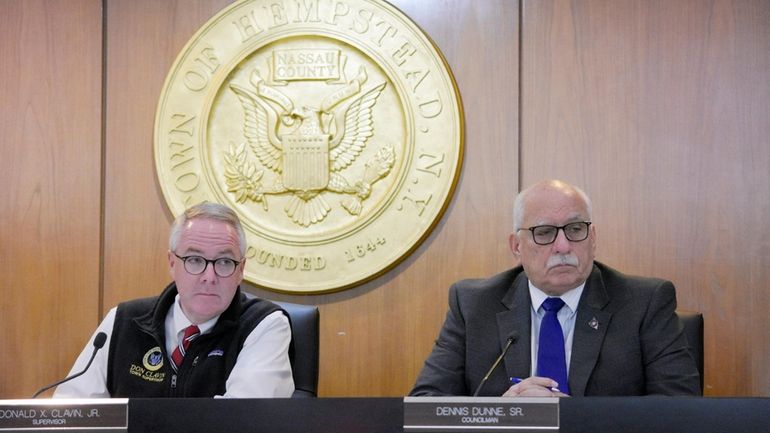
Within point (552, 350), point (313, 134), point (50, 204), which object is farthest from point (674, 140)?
point (50, 204)

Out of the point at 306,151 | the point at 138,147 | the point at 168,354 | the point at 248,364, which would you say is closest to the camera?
the point at 248,364

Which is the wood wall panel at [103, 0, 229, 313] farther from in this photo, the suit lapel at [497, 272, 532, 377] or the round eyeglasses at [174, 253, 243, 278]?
the suit lapel at [497, 272, 532, 377]

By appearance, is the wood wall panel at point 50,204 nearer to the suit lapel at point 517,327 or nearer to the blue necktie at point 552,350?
the suit lapel at point 517,327

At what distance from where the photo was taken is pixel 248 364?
244cm

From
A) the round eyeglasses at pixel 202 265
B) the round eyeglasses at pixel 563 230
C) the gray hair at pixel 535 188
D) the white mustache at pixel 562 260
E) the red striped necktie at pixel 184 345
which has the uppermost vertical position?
the gray hair at pixel 535 188

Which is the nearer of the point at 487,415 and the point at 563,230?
the point at 487,415

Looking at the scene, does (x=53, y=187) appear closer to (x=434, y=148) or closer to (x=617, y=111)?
(x=434, y=148)

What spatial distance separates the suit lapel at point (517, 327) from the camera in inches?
98.0

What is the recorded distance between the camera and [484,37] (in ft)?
11.7

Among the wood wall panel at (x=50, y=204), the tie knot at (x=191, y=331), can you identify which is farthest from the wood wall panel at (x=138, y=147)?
the tie knot at (x=191, y=331)

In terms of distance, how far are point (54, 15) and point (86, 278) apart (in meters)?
1.17

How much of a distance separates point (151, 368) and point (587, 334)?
1.25m

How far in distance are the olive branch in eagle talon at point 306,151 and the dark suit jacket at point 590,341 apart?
3.54 ft

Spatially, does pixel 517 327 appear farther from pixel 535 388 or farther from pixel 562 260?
pixel 535 388
